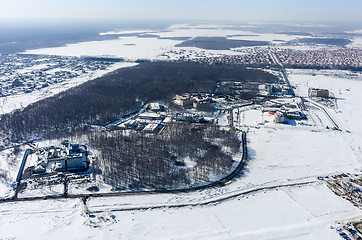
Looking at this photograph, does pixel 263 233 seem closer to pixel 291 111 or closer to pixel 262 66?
pixel 291 111

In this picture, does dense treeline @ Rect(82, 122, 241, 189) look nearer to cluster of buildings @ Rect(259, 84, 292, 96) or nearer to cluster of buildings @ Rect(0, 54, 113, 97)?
cluster of buildings @ Rect(259, 84, 292, 96)

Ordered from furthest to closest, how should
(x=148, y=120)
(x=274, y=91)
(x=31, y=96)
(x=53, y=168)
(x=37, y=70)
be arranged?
(x=37, y=70)
(x=274, y=91)
(x=31, y=96)
(x=148, y=120)
(x=53, y=168)

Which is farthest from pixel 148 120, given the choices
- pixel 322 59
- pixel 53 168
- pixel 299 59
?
pixel 322 59

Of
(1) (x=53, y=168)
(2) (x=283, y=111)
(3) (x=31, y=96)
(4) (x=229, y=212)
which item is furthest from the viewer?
(3) (x=31, y=96)

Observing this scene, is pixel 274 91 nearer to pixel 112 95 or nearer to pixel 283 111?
pixel 283 111

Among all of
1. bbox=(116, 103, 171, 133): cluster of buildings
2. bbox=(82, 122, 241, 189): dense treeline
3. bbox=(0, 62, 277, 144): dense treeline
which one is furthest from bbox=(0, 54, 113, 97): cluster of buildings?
bbox=(82, 122, 241, 189): dense treeline

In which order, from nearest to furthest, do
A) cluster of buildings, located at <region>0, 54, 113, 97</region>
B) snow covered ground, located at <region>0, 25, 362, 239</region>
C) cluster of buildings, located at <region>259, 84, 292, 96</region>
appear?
snow covered ground, located at <region>0, 25, 362, 239</region>
cluster of buildings, located at <region>259, 84, 292, 96</region>
cluster of buildings, located at <region>0, 54, 113, 97</region>
